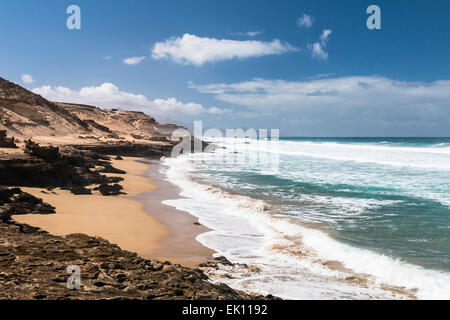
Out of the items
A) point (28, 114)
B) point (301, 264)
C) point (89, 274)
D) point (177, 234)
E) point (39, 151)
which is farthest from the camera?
point (28, 114)

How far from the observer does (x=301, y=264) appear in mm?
6484

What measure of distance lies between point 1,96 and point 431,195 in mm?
41768

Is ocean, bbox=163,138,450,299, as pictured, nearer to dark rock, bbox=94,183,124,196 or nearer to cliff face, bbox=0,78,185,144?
dark rock, bbox=94,183,124,196

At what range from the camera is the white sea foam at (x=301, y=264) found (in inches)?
206

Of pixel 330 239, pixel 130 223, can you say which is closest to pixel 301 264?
pixel 330 239

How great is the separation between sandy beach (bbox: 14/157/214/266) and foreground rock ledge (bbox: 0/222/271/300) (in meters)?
2.07

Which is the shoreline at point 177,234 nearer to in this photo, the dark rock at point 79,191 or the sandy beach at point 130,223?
the sandy beach at point 130,223

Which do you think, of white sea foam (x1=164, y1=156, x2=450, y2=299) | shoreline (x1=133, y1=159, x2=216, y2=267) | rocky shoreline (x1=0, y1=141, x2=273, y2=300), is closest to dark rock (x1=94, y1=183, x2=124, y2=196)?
shoreline (x1=133, y1=159, x2=216, y2=267)

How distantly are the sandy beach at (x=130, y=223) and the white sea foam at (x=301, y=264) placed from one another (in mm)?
620

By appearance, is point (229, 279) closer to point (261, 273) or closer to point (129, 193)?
point (261, 273)

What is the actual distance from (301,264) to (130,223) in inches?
187

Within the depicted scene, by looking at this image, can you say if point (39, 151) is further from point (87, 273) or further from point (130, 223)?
point (87, 273)

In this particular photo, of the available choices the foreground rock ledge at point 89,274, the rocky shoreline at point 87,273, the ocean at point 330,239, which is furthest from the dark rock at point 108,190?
the foreground rock ledge at point 89,274

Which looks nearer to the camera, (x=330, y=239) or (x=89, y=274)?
(x=89, y=274)
